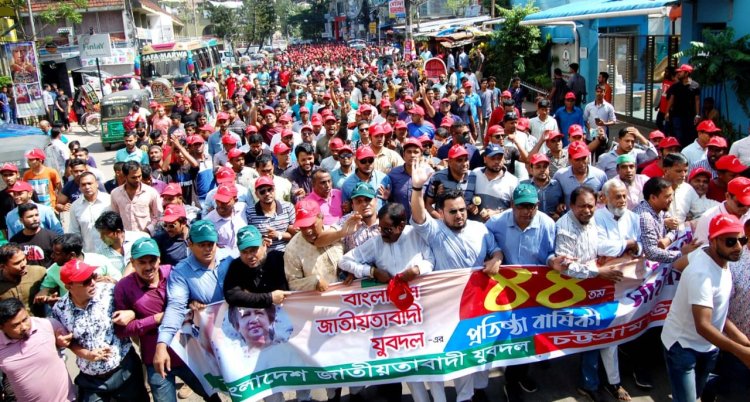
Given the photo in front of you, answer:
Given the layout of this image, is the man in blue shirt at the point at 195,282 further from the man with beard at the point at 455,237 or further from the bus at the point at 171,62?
the bus at the point at 171,62

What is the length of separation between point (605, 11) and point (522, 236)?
1261 cm

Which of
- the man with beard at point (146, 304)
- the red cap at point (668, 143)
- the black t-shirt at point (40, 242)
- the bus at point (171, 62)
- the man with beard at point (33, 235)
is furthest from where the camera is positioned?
the bus at point (171, 62)

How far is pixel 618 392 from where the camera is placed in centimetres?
498

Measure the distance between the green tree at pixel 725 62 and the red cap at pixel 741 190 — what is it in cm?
592

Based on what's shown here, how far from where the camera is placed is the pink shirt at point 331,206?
6218mm

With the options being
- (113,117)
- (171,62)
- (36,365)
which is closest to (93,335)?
(36,365)

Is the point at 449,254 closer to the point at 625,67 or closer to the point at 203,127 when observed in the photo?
the point at 203,127

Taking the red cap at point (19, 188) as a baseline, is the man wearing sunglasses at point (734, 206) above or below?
below

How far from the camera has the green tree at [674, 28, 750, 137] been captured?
1015 cm

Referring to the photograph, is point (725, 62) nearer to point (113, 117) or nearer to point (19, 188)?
point (19, 188)

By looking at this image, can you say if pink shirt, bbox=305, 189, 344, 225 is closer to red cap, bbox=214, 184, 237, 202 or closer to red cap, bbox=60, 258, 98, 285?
red cap, bbox=214, 184, 237, 202

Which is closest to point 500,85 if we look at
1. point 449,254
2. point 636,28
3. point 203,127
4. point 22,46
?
point 636,28

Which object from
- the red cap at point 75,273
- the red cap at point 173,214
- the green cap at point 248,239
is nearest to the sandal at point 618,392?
the green cap at point 248,239

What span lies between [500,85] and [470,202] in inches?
679
